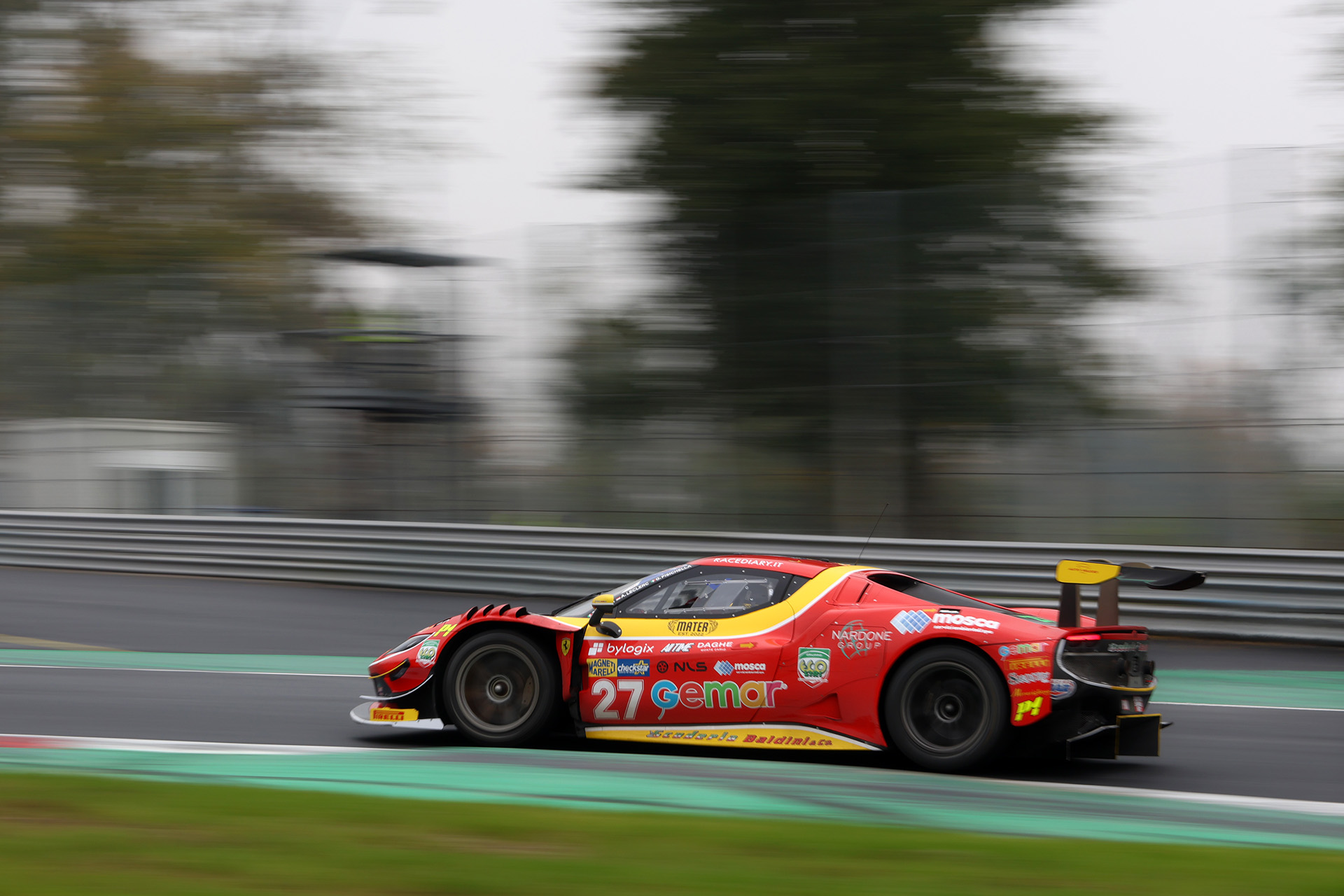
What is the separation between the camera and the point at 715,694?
6848mm

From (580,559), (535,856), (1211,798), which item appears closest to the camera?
(535,856)

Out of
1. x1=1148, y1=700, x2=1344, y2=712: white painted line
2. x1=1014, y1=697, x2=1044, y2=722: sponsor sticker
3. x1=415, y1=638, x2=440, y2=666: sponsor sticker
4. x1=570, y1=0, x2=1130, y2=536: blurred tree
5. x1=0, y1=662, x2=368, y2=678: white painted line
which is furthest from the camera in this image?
x1=570, y1=0, x2=1130, y2=536: blurred tree

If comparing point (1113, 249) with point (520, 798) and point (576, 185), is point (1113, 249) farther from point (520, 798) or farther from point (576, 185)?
point (520, 798)

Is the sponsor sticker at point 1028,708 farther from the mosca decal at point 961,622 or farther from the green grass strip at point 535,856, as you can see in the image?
the green grass strip at point 535,856

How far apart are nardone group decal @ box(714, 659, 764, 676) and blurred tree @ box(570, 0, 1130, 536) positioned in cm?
659

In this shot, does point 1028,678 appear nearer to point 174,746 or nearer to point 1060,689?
point 1060,689

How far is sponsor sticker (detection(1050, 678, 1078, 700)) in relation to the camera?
6289mm

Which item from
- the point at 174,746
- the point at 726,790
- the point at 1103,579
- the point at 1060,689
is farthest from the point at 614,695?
the point at 1103,579

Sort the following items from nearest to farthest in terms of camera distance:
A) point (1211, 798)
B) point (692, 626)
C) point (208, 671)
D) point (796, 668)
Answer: point (1211, 798) < point (796, 668) < point (692, 626) < point (208, 671)

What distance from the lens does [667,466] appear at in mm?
14469

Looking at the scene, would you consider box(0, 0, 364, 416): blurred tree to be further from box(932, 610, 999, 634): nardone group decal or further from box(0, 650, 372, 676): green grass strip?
box(932, 610, 999, 634): nardone group decal

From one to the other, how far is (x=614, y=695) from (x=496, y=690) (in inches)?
25.8

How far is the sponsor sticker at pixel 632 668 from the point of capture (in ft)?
22.8

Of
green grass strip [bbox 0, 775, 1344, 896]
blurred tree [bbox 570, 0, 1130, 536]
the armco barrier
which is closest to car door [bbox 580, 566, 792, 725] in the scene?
green grass strip [bbox 0, 775, 1344, 896]
